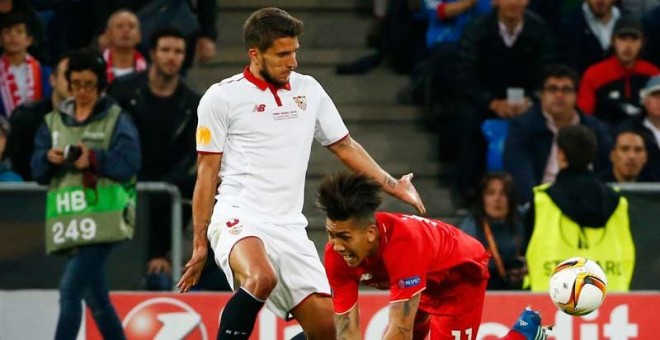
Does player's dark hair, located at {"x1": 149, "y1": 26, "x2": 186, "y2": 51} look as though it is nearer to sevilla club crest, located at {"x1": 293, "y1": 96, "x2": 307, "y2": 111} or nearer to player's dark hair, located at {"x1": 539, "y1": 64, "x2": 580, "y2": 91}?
player's dark hair, located at {"x1": 539, "y1": 64, "x2": 580, "y2": 91}

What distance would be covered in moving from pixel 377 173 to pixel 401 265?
83cm

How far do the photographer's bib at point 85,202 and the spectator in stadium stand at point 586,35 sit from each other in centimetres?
430

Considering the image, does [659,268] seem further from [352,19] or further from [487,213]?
[352,19]

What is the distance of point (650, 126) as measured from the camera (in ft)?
44.7

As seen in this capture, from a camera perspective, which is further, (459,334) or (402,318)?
(459,334)

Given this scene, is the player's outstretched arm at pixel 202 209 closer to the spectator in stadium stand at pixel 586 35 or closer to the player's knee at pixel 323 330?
the player's knee at pixel 323 330

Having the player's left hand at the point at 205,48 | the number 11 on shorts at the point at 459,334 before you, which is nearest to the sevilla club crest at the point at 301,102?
the number 11 on shorts at the point at 459,334

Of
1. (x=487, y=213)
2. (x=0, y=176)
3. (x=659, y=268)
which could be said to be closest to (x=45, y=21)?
(x=0, y=176)

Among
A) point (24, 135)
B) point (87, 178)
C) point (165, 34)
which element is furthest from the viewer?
point (165, 34)

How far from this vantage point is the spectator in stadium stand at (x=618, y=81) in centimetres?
1410

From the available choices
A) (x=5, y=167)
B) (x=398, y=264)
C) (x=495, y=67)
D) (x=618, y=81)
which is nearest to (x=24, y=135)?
(x=5, y=167)

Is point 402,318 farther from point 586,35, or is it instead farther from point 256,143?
point 586,35

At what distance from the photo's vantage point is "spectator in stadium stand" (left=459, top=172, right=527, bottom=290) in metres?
12.7

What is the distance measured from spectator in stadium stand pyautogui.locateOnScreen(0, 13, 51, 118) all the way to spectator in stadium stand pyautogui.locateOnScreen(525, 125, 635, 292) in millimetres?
3948
